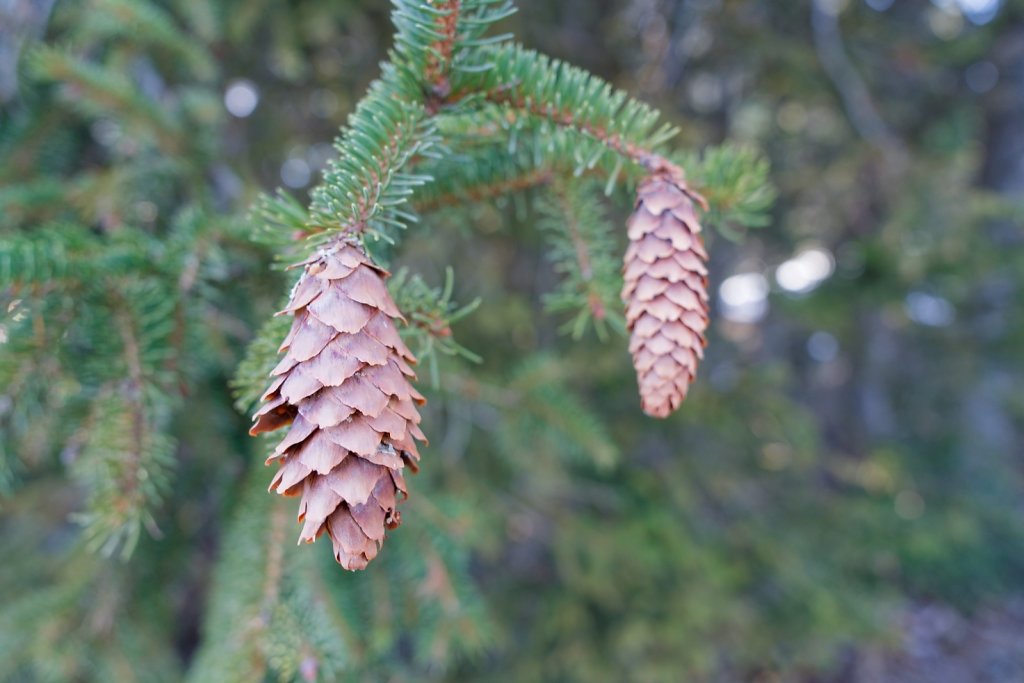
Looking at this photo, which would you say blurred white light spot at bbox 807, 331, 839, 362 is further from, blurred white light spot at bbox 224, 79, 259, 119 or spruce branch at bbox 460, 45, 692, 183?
spruce branch at bbox 460, 45, 692, 183

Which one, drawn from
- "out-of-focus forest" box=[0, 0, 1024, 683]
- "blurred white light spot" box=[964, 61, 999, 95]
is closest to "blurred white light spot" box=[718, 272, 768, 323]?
"out-of-focus forest" box=[0, 0, 1024, 683]

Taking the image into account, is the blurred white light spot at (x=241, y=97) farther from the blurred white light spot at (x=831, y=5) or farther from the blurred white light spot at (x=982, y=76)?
the blurred white light spot at (x=982, y=76)

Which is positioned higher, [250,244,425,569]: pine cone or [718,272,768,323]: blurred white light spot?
[718,272,768,323]: blurred white light spot

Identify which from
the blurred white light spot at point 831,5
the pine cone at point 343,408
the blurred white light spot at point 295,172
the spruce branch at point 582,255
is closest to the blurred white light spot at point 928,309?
the blurred white light spot at point 831,5

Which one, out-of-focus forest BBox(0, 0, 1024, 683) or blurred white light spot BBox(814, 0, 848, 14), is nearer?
out-of-focus forest BBox(0, 0, 1024, 683)

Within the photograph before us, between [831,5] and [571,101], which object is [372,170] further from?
[831,5]

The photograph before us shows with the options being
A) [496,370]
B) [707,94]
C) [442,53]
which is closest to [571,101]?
[442,53]

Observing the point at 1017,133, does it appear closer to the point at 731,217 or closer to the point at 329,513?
the point at 731,217
